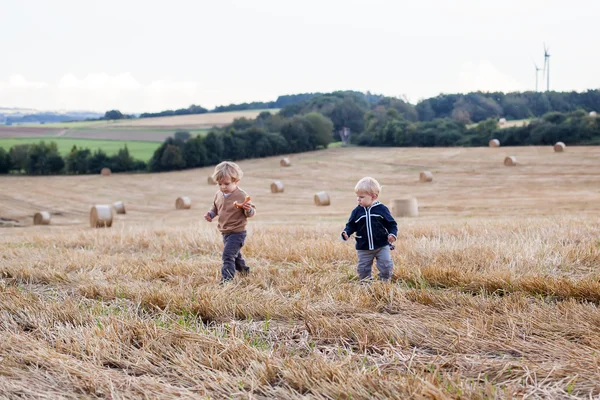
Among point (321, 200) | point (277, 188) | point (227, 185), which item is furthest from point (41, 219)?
point (227, 185)

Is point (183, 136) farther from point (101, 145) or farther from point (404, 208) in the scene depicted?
point (404, 208)

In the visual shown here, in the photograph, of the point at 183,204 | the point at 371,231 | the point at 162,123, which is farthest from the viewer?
the point at 162,123

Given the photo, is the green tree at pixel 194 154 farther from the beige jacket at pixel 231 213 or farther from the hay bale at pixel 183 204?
the beige jacket at pixel 231 213

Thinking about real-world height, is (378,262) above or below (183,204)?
above

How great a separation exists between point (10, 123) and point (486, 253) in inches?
2423

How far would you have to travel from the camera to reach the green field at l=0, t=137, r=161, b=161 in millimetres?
48375

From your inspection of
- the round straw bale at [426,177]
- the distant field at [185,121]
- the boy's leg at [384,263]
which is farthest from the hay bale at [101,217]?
the distant field at [185,121]

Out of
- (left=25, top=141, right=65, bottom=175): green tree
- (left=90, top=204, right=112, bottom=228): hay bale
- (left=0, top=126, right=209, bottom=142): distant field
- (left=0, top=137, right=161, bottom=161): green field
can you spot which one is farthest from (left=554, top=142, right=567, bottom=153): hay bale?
(left=25, top=141, right=65, bottom=175): green tree

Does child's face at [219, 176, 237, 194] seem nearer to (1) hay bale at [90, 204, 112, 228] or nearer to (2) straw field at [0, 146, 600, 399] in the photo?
(2) straw field at [0, 146, 600, 399]

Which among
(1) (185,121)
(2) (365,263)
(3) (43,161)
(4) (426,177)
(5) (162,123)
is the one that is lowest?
(4) (426,177)

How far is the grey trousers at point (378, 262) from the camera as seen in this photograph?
523 cm

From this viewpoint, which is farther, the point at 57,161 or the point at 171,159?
the point at 171,159

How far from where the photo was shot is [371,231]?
5.48m

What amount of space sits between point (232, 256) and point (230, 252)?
0.04 metres
